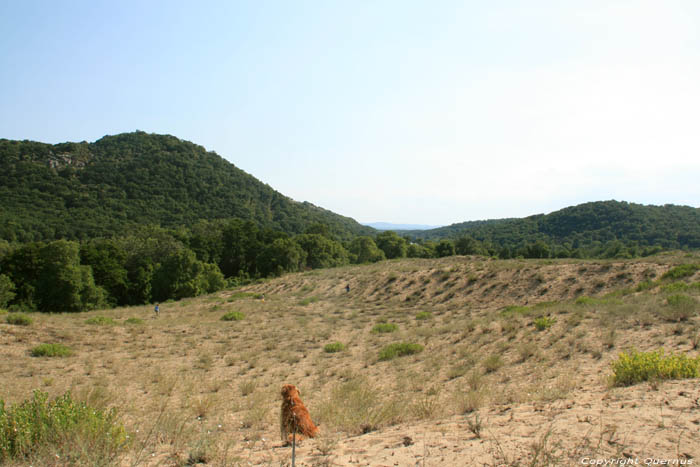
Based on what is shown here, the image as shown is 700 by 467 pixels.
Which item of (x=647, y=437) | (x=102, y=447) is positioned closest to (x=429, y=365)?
(x=647, y=437)

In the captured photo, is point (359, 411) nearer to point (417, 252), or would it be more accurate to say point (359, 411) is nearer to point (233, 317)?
point (233, 317)

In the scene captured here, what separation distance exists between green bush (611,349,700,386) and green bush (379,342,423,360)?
6769 mm

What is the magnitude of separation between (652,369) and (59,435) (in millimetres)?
9253

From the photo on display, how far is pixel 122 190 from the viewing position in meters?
98.9

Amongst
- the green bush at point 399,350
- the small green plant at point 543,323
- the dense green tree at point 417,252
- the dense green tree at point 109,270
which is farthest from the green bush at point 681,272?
the dense green tree at point 417,252

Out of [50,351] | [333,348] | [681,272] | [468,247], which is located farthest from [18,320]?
[468,247]

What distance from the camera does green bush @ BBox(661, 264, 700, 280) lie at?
58.9 ft

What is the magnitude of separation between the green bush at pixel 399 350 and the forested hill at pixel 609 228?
250ft

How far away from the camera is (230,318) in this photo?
22078 mm

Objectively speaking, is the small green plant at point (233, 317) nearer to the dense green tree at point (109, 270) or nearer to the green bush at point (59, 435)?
the green bush at point (59, 435)

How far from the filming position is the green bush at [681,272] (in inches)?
707

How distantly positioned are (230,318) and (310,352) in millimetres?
10352

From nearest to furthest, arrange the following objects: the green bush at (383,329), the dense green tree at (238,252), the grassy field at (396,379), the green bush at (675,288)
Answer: the grassy field at (396,379)
the green bush at (675,288)
the green bush at (383,329)
the dense green tree at (238,252)

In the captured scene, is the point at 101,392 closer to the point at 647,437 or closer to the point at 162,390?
the point at 162,390
